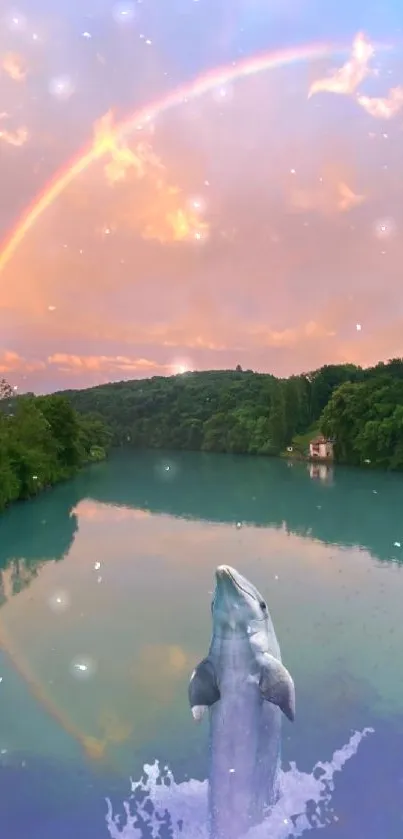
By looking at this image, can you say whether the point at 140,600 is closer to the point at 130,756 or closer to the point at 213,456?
the point at 130,756

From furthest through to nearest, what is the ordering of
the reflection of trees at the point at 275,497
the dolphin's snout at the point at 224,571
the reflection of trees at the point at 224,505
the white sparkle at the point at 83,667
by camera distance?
the reflection of trees at the point at 275,497
the reflection of trees at the point at 224,505
the white sparkle at the point at 83,667
the dolphin's snout at the point at 224,571

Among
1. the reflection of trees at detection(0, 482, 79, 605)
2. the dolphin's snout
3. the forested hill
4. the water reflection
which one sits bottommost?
the reflection of trees at detection(0, 482, 79, 605)

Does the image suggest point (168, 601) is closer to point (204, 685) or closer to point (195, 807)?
point (195, 807)

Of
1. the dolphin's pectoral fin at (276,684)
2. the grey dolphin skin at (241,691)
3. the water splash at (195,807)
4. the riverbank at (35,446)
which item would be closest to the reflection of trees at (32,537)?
the riverbank at (35,446)

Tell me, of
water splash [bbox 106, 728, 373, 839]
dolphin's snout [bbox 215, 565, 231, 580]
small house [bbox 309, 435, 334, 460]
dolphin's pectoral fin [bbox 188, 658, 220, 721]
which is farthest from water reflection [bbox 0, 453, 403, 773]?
small house [bbox 309, 435, 334, 460]

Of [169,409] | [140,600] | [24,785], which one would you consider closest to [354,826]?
[24,785]

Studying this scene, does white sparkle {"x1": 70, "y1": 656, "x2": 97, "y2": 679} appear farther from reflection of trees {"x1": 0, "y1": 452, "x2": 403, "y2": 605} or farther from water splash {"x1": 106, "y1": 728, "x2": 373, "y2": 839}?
reflection of trees {"x1": 0, "y1": 452, "x2": 403, "y2": 605}

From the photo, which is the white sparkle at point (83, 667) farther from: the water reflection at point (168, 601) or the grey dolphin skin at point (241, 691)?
the grey dolphin skin at point (241, 691)

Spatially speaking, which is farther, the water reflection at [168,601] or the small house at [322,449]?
the small house at [322,449]
